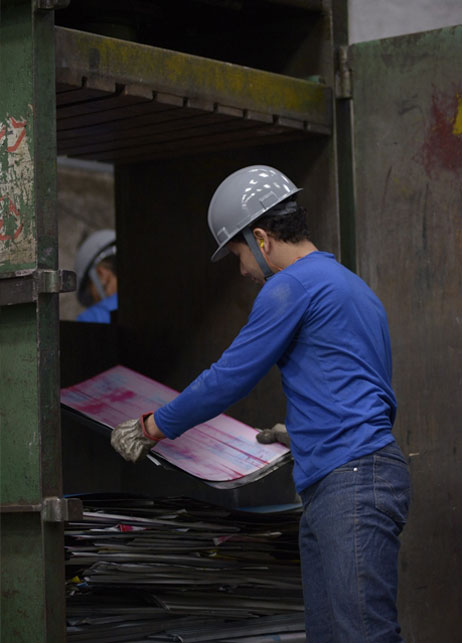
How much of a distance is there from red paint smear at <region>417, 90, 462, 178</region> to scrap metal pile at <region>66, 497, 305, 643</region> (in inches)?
49.0

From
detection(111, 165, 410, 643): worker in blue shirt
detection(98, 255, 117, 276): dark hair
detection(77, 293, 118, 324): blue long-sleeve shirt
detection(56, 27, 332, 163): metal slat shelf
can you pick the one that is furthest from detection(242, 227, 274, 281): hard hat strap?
detection(98, 255, 117, 276): dark hair

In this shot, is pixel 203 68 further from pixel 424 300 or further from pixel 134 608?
pixel 134 608

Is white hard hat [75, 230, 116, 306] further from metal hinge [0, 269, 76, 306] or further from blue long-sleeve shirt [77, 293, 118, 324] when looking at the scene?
metal hinge [0, 269, 76, 306]

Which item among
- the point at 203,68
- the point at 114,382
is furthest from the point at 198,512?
the point at 203,68

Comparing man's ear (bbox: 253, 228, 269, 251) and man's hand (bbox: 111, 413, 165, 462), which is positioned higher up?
man's ear (bbox: 253, 228, 269, 251)

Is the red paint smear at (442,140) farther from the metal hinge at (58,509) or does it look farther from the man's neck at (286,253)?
the metal hinge at (58,509)

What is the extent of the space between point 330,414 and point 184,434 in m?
0.94

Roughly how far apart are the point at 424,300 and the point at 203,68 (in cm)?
99

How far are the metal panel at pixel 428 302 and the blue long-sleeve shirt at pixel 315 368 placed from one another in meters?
0.55

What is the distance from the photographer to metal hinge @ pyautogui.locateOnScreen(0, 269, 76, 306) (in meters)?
2.96

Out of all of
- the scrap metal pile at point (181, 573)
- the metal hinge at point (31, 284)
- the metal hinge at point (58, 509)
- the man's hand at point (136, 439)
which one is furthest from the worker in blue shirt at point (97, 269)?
the metal hinge at point (58, 509)

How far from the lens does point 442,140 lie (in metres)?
3.47

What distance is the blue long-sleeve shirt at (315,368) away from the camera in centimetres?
285

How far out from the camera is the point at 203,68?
339cm
